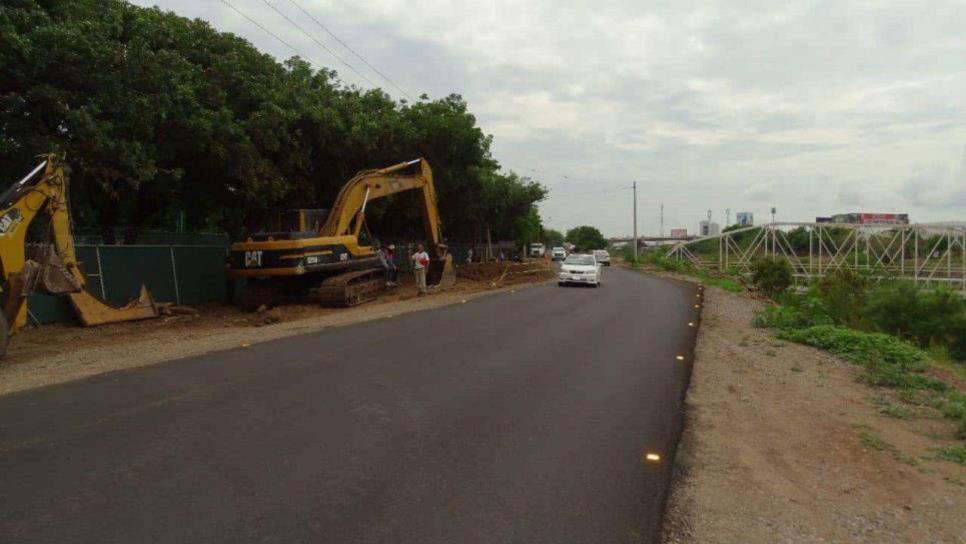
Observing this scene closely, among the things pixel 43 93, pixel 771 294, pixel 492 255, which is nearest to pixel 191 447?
pixel 43 93

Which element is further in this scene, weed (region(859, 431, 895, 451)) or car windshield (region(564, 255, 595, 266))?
car windshield (region(564, 255, 595, 266))

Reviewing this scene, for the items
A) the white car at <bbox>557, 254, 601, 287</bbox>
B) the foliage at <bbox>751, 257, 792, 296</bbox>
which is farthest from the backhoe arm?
the foliage at <bbox>751, 257, 792, 296</bbox>

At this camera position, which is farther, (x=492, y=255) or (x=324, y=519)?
(x=492, y=255)

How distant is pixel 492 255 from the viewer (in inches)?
2414

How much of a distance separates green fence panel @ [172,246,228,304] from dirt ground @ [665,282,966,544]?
15.8 metres

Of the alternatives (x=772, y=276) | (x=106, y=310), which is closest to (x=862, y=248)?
(x=772, y=276)

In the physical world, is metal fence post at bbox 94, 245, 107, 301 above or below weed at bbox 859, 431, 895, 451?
above

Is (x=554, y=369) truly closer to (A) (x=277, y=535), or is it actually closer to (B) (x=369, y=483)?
(B) (x=369, y=483)

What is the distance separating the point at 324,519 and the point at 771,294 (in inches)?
1473

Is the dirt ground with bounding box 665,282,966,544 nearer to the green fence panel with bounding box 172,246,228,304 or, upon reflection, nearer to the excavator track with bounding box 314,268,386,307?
the excavator track with bounding box 314,268,386,307

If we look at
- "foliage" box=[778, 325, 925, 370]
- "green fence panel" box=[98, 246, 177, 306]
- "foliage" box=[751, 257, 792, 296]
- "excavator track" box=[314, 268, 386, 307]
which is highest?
"green fence panel" box=[98, 246, 177, 306]

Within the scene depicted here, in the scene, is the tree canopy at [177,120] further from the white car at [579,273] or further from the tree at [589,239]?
the tree at [589,239]

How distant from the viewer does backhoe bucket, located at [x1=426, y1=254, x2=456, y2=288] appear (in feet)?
91.0

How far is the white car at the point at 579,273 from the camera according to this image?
3142 centimetres
